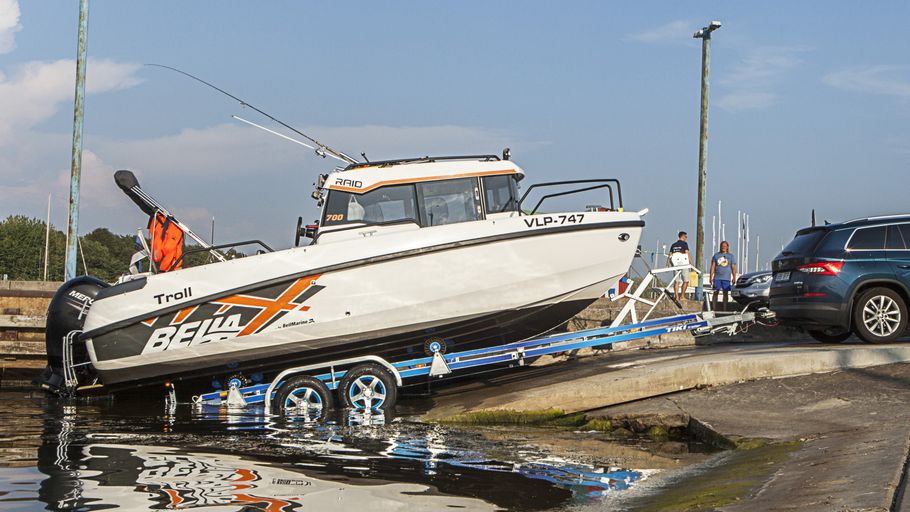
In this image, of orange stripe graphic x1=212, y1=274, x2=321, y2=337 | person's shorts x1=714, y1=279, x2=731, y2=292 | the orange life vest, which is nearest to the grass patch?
orange stripe graphic x1=212, y1=274, x2=321, y2=337

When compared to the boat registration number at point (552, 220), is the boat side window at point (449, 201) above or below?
above

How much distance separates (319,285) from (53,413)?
3.55 meters

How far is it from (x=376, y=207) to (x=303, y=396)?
258 centimetres

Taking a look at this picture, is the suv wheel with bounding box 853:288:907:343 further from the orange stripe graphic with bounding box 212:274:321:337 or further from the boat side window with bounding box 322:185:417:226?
the orange stripe graphic with bounding box 212:274:321:337

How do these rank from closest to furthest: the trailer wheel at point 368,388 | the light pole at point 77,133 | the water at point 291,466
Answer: the water at point 291,466 < the trailer wheel at point 368,388 < the light pole at point 77,133

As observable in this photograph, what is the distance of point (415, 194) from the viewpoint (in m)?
11.6

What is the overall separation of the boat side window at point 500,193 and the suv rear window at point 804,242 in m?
3.91

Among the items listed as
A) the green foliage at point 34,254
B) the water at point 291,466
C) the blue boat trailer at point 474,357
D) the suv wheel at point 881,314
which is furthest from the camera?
the green foliage at point 34,254

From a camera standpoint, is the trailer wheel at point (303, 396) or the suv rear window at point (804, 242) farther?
the suv rear window at point (804, 242)

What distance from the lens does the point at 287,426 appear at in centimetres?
972

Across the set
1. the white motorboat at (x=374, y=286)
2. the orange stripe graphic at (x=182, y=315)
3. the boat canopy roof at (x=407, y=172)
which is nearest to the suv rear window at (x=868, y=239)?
the white motorboat at (x=374, y=286)

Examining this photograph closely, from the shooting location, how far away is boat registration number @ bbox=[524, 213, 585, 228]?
11273 mm

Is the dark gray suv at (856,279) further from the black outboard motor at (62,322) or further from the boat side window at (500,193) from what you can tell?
the black outboard motor at (62,322)

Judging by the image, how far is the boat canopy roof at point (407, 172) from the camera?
11633mm
